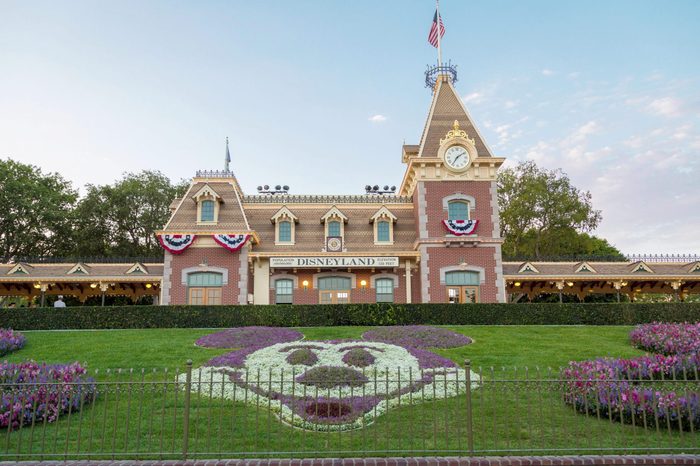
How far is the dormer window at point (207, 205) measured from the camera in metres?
29.7

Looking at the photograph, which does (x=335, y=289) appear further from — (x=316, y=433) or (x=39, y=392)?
(x=316, y=433)

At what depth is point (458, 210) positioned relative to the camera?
29625 mm

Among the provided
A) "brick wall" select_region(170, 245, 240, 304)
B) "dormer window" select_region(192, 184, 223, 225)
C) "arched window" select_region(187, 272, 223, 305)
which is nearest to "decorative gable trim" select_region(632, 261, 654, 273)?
"brick wall" select_region(170, 245, 240, 304)

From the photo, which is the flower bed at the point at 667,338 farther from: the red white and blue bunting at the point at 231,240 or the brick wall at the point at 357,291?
the red white and blue bunting at the point at 231,240

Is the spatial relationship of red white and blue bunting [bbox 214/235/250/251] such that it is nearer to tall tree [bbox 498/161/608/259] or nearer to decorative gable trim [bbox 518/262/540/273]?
decorative gable trim [bbox 518/262/540/273]

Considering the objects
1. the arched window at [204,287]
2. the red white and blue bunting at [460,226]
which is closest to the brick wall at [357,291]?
the arched window at [204,287]

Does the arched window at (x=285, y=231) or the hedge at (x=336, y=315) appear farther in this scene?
the arched window at (x=285, y=231)

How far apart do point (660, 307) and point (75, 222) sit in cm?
4384

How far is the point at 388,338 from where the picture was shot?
63.2ft

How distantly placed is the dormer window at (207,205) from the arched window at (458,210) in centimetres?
1326

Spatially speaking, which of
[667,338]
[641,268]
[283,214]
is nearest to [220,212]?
[283,214]

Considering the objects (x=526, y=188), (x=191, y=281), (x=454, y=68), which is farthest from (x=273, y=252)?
(x=526, y=188)

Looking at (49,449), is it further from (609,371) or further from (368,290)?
(368,290)

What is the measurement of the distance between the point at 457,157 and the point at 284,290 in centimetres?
1264
